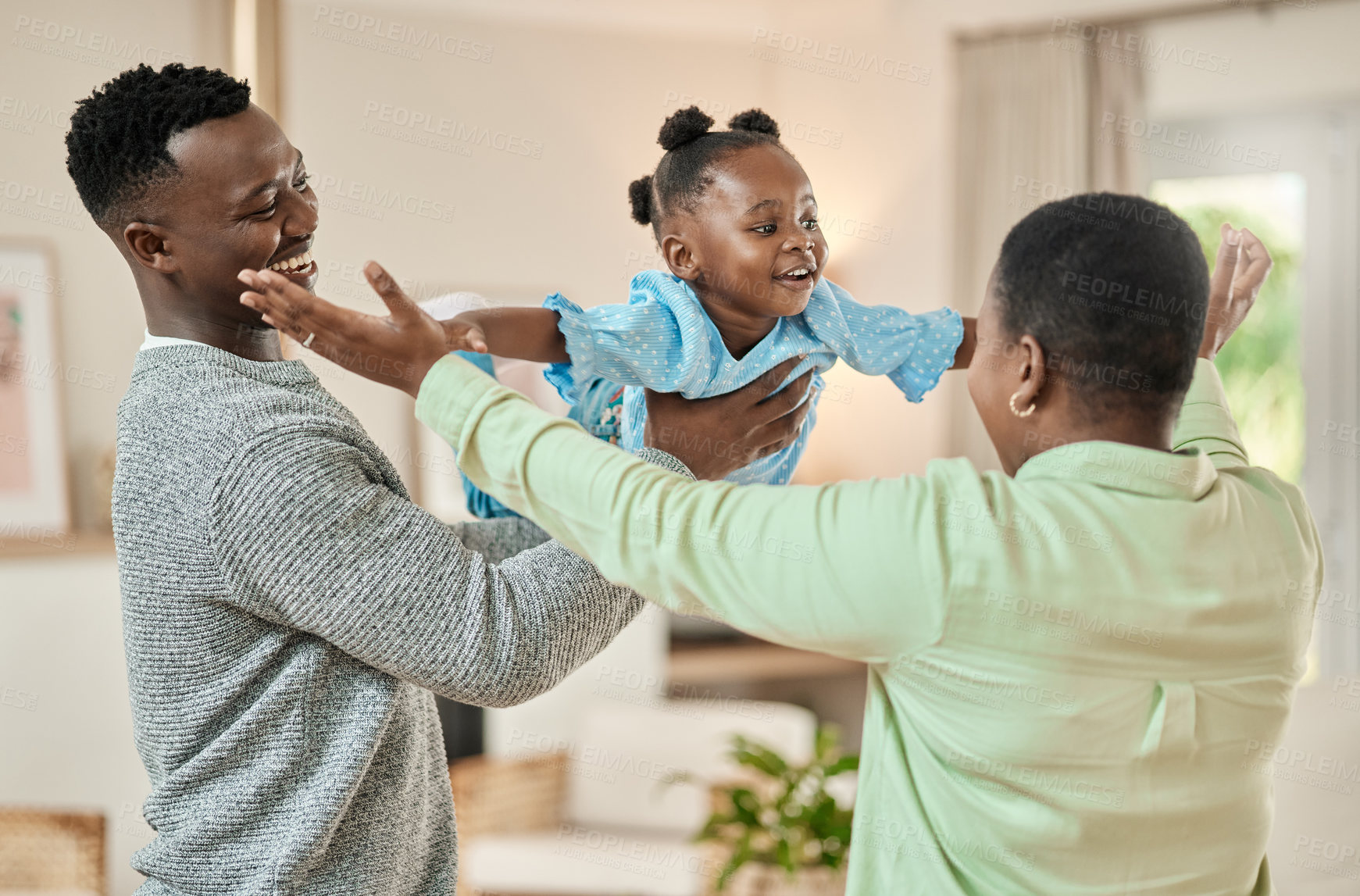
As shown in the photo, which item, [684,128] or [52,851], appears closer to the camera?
[684,128]

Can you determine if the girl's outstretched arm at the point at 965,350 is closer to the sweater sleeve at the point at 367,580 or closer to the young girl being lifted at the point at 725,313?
the young girl being lifted at the point at 725,313

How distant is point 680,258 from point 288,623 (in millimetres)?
709

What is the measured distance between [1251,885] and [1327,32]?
367cm

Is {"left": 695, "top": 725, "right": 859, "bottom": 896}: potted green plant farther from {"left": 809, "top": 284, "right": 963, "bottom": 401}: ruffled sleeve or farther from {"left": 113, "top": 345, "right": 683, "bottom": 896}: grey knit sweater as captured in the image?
{"left": 113, "top": 345, "right": 683, "bottom": 896}: grey knit sweater

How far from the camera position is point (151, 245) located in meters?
0.98

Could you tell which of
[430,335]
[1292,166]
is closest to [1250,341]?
[1292,166]

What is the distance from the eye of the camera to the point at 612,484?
2.69 feet

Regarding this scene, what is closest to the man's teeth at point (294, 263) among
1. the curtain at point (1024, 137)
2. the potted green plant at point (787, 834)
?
the potted green plant at point (787, 834)

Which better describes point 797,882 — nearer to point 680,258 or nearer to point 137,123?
point 680,258

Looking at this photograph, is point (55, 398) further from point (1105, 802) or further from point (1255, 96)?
point (1255, 96)

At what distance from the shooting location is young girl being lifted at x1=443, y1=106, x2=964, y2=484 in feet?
4.26

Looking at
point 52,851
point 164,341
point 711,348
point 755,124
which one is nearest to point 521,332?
point 711,348

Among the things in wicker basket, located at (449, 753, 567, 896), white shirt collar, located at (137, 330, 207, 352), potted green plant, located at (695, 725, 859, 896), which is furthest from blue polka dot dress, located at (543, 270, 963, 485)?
wicker basket, located at (449, 753, 567, 896)

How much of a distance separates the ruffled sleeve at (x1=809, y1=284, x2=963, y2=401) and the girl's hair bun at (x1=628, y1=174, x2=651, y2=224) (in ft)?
0.86
